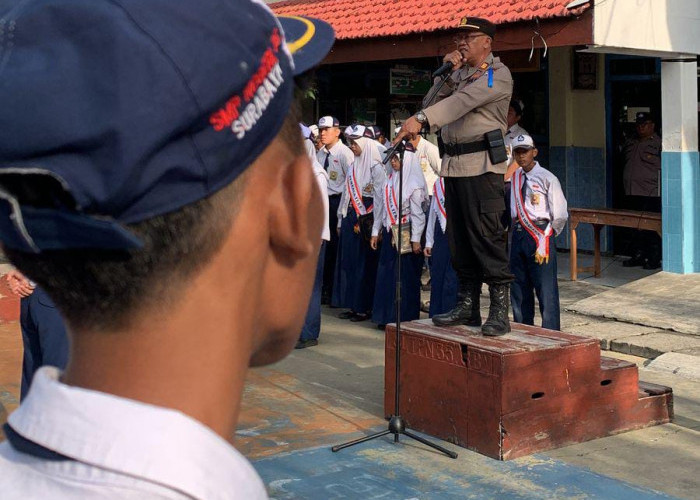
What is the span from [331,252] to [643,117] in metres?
4.28

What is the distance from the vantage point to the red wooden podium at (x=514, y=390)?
610 centimetres

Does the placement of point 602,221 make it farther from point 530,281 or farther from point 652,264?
point 530,281

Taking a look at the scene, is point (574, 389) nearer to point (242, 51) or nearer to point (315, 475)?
point (315, 475)

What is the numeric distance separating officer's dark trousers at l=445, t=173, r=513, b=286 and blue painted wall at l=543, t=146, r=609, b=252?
788cm

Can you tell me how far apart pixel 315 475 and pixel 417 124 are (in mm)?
1949

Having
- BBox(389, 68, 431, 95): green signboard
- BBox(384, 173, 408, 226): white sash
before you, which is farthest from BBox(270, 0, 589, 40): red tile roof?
BBox(384, 173, 408, 226): white sash

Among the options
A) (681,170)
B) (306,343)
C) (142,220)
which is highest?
(142,220)

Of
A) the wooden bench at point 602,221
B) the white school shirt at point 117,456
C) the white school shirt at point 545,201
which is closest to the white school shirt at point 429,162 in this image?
the white school shirt at point 545,201

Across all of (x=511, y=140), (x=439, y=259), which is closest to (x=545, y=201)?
(x=511, y=140)

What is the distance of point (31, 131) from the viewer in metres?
1.03

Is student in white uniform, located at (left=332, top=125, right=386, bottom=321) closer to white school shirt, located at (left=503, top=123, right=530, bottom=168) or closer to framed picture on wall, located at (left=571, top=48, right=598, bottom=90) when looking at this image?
white school shirt, located at (left=503, top=123, right=530, bottom=168)

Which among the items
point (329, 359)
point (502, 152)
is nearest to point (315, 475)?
point (502, 152)

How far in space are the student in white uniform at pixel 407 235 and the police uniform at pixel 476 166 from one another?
3.23 m

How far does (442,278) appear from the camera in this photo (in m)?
9.70
